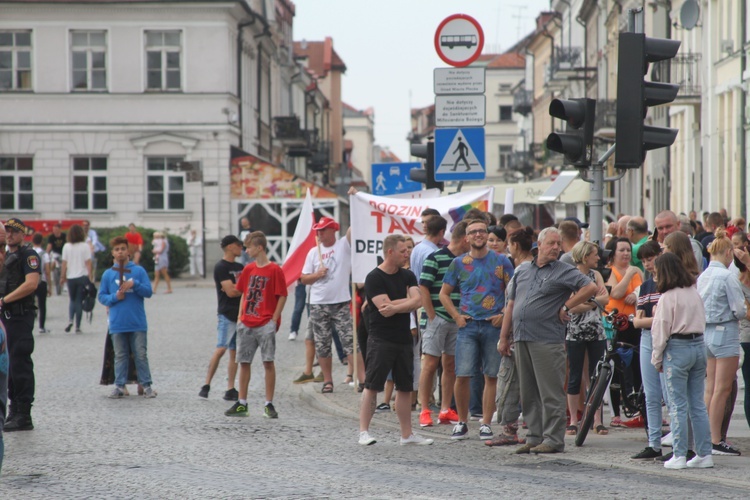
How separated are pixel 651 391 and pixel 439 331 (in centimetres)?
240

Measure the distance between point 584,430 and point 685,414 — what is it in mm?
1192

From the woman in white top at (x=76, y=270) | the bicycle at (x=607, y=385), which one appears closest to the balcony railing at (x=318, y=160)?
the woman in white top at (x=76, y=270)

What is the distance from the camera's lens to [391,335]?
10.6 m

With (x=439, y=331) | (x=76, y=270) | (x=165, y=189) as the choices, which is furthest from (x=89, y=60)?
(x=439, y=331)

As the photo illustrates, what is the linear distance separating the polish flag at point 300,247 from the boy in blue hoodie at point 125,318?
1.72 metres

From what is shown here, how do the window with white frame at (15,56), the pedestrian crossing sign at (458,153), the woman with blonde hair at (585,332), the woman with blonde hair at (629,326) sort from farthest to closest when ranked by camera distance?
the window with white frame at (15,56), the pedestrian crossing sign at (458,153), the woman with blonde hair at (629,326), the woman with blonde hair at (585,332)

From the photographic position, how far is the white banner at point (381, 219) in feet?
44.8

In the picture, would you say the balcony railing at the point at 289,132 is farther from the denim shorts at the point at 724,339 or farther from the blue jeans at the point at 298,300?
the denim shorts at the point at 724,339

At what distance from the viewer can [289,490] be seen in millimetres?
8203

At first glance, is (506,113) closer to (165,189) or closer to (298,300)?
(165,189)

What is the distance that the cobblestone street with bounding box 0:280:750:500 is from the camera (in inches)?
328

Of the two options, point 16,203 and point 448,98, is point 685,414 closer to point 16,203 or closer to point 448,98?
point 448,98

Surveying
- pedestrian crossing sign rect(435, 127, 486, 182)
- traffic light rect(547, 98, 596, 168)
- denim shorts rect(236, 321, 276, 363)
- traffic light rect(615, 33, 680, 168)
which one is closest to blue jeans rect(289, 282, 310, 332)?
pedestrian crossing sign rect(435, 127, 486, 182)

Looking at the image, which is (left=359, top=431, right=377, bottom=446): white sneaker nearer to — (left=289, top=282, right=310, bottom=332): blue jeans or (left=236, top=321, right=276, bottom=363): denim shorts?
(left=236, top=321, right=276, bottom=363): denim shorts
